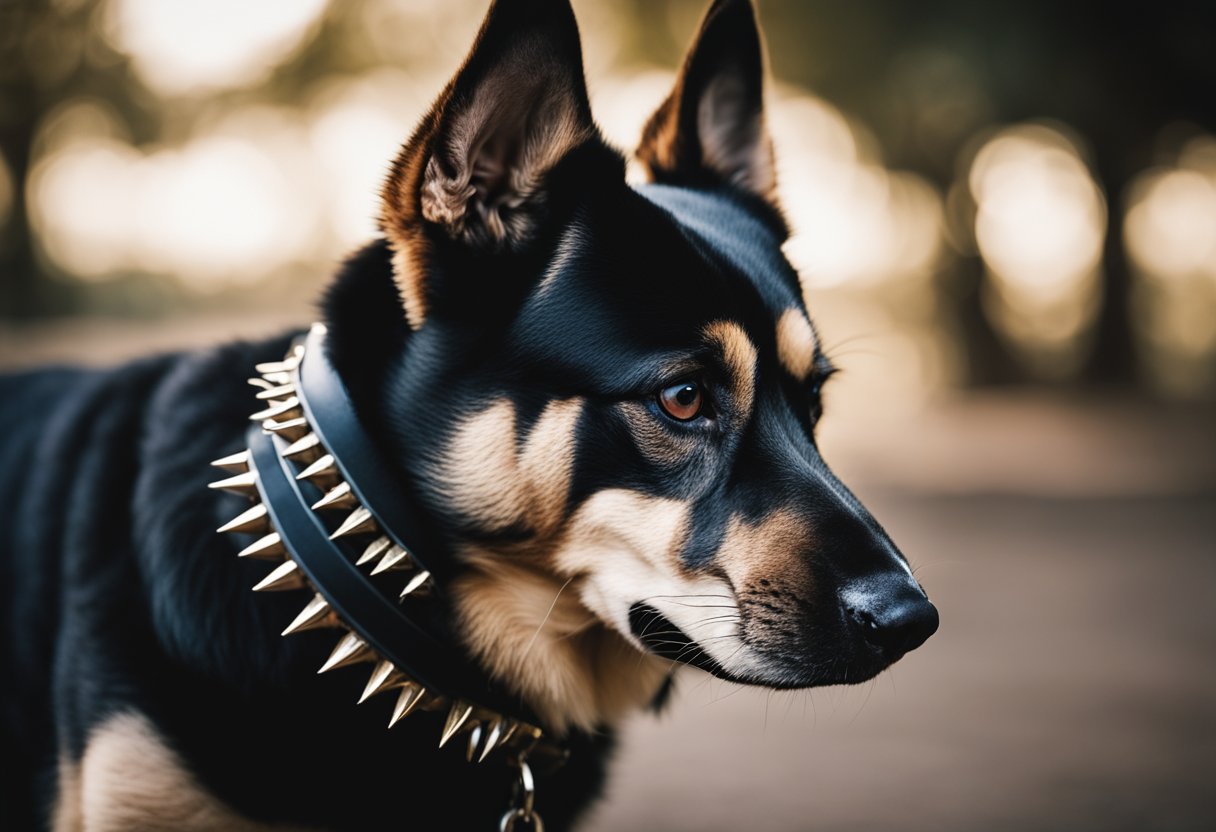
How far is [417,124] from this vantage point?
233 centimetres

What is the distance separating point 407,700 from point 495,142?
4.50ft

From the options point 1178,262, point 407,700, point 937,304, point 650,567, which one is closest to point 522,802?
point 407,700

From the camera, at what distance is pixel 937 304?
22031 millimetres

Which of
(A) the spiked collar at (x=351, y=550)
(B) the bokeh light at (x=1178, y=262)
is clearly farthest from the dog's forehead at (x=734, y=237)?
(B) the bokeh light at (x=1178, y=262)

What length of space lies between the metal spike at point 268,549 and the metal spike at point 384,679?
1.15 feet

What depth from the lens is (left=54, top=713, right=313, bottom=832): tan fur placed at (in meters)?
2.29

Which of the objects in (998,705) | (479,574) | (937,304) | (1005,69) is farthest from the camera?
(937,304)

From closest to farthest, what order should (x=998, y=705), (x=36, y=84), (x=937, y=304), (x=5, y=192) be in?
(x=998, y=705), (x=36, y=84), (x=5, y=192), (x=937, y=304)

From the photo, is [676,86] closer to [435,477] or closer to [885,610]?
[435,477]

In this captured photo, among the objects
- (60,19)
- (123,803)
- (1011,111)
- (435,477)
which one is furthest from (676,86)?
(60,19)

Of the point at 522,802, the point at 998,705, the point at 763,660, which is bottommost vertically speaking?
the point at 998,705

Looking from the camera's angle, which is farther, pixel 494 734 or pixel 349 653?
pixel 494 734

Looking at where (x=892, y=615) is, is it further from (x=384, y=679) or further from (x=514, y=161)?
(x=514, y=161)

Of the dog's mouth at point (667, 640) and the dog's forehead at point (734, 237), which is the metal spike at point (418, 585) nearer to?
the dog's mouth at point (667, 640)
